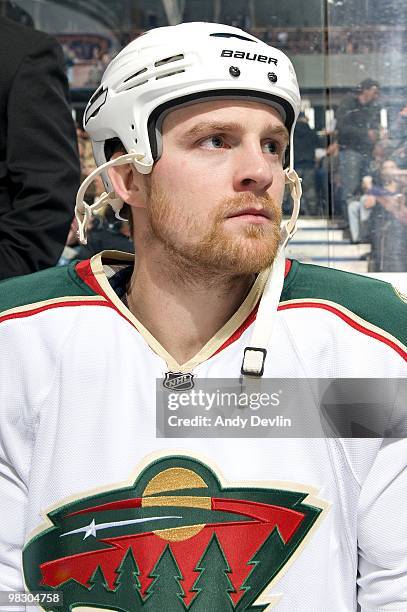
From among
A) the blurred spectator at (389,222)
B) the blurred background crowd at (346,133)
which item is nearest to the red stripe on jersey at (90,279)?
the blurred background crowd at (346,133)

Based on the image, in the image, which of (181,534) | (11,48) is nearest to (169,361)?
(181,534)

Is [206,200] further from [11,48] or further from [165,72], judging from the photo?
[11,48]

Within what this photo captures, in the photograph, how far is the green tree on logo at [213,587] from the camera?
5.06 ft

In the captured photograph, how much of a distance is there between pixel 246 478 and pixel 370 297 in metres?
0.35

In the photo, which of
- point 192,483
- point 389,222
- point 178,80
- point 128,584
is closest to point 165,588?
point 128,584

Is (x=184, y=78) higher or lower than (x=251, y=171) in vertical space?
higher

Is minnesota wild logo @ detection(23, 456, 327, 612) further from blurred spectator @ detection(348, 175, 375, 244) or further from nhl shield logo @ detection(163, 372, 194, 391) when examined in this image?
blurred spectator @ detection(348, 175, 375, 244)

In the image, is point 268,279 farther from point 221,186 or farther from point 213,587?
point 213,587

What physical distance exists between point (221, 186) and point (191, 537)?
1.74 ft

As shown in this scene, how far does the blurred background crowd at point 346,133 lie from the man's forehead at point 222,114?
1.46 m

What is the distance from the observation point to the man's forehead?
161cm

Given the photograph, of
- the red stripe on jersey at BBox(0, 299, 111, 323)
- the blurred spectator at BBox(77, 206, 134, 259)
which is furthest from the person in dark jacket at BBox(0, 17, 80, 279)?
the blurred spectator at BBox(77, 206, 134, 259)

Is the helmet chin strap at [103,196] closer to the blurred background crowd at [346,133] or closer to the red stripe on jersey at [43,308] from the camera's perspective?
the red stripe on jersey at [43,308]

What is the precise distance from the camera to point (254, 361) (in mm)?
1558
